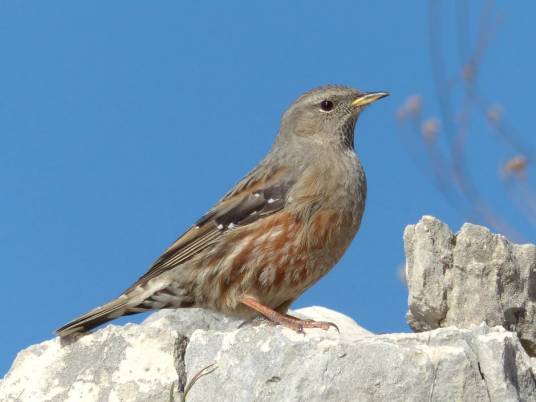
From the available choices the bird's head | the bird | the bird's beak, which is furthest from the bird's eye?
the bird

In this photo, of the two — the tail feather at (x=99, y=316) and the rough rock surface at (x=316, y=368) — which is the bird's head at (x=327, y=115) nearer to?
the tail feather at (x=99, y=316)

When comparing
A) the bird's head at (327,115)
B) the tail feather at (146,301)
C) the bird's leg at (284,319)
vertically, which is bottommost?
the bird's leg at (284,319)

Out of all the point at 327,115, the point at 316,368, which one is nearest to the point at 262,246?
the point at 327,115

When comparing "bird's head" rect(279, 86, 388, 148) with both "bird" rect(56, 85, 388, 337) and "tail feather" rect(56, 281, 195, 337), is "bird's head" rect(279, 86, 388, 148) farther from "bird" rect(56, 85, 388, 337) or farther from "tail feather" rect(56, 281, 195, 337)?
"tail feather" rect(56, 281, 195, 337)

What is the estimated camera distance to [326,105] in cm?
801

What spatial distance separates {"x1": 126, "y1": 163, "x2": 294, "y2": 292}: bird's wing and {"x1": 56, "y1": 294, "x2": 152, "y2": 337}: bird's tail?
124mm

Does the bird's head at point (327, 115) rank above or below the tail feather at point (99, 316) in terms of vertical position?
above

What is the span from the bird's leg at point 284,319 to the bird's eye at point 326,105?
5.89ft

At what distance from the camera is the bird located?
22.7 ft

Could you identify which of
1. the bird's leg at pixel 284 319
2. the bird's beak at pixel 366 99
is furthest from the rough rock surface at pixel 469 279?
the bird's beak at pixel 366 99

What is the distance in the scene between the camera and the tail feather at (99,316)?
6.70 meters

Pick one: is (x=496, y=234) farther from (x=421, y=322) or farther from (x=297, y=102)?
(x=297, y=102)

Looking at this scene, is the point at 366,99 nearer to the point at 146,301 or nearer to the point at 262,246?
the point at 262,246

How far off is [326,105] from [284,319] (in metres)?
2.09
